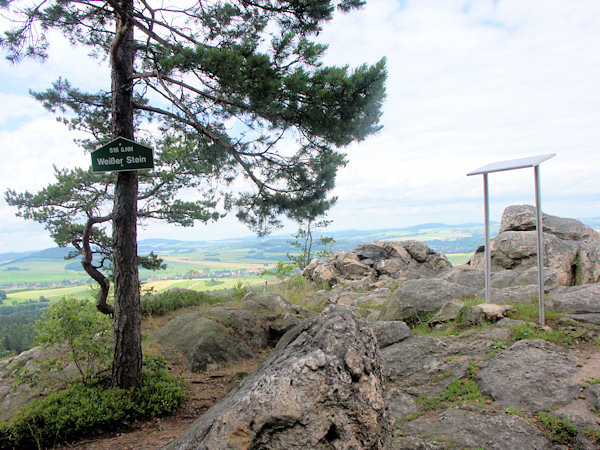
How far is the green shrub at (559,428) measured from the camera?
3666 millimetres

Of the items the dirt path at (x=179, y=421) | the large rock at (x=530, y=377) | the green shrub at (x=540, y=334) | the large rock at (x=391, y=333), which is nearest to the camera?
the large rock at (x=530, y=377)

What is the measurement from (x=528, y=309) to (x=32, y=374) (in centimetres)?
844

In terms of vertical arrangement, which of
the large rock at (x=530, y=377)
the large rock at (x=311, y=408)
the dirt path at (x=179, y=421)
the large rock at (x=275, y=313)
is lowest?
the dirt path at (x=179, y=421)

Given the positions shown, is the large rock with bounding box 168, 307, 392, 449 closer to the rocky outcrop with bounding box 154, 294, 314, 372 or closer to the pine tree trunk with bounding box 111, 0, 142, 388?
the pine tree trunk with bounding box 111, 0, 142, 388

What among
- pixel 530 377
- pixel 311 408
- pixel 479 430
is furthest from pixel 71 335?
pixel 530 377

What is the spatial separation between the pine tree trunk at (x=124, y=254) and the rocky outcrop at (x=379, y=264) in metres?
10.4

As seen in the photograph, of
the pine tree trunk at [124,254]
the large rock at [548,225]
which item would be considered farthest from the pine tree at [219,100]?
the large rock at [548,225]

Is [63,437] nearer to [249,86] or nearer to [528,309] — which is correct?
[249,86]

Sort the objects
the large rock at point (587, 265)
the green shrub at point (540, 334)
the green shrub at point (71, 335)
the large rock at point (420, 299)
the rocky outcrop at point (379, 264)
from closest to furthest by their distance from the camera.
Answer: the green shrub at point (540, 334), the green shrub at point (71, 335), the large rock at point (420, 299), the large rock at point (587, 265), the rocky outcrop at point (379, 264)

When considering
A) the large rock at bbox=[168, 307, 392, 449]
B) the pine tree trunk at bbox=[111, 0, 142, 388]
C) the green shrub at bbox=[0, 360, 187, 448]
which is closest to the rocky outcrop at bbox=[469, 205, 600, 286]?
the large rock at bbox=[168, 307, 392, 449]

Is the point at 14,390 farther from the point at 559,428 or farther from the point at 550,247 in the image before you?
the point at 550,247

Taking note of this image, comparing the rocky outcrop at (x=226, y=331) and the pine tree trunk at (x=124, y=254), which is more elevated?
the pine tree trunk at (x=124, y=254)

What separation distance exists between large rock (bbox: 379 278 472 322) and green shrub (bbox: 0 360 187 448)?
4554 mm

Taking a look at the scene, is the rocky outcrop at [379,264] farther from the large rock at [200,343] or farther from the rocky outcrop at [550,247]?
the large rock at [200,343]
